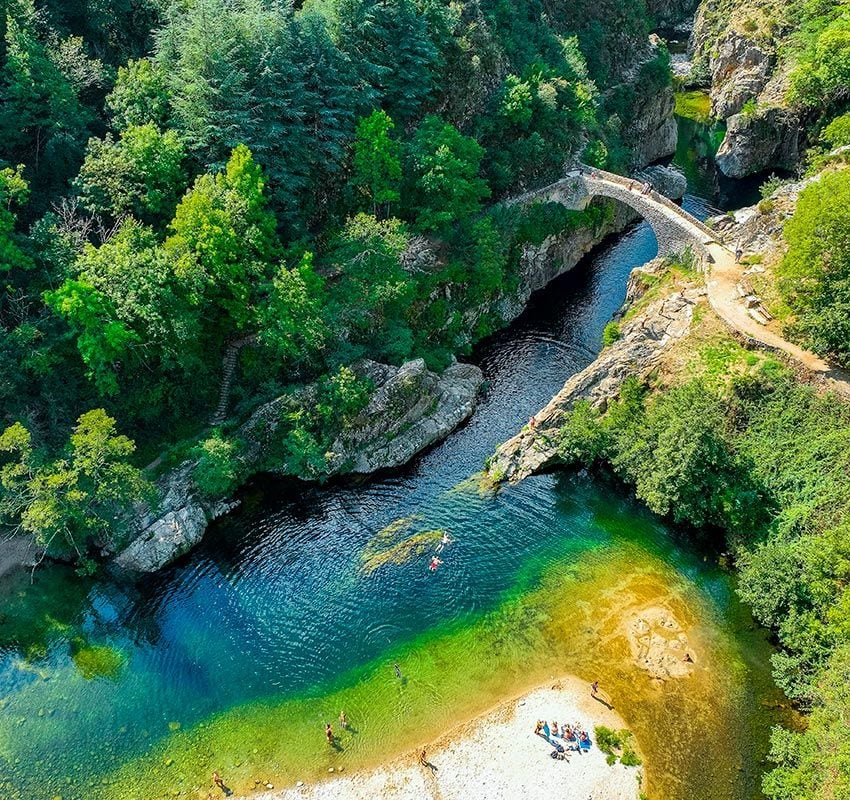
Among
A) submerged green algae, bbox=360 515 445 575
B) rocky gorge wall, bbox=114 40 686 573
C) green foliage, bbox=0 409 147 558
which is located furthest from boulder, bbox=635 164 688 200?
green foliage, bbox=0 409 147 558

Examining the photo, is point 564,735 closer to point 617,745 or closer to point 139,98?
point 617,745

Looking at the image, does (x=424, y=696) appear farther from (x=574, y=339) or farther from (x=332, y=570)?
(x=574, y=339)

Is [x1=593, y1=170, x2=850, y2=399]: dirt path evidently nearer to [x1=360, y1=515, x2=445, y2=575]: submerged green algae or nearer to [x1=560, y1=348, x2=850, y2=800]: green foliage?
[x1=560, y1=348, x2=850, y2=800]: green foliage

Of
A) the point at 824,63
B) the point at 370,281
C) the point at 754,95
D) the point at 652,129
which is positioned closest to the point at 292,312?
the point at 370,281

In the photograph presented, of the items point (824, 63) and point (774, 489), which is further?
point (824, 63)

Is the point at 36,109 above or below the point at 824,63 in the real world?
above

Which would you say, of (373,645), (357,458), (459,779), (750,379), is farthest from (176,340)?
(750,379)

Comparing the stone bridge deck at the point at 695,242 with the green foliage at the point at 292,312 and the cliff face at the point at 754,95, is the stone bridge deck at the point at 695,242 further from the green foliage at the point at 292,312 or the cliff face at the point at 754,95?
the green foliage at the point at 292,312
